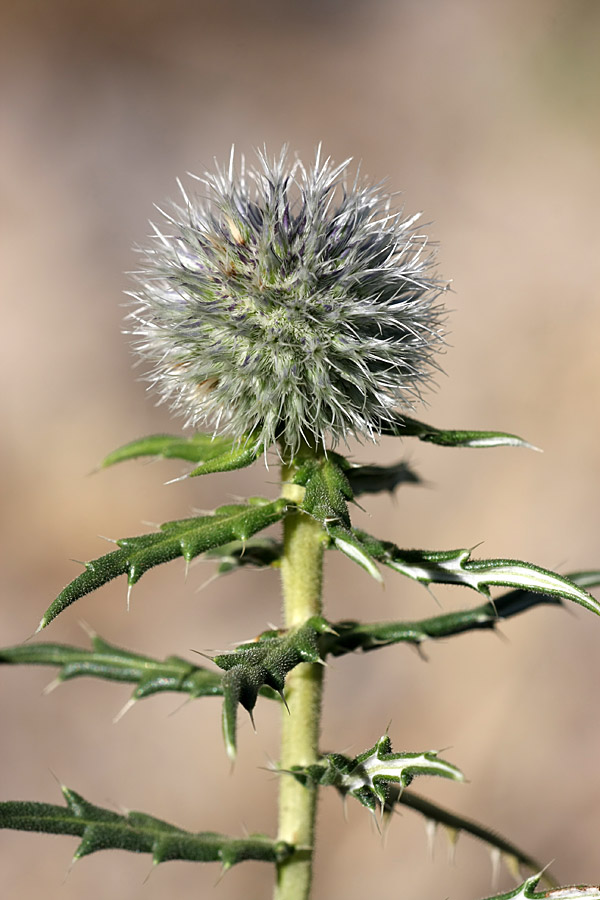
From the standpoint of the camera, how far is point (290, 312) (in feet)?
6.61

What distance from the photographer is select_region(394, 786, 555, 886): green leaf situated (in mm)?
2246

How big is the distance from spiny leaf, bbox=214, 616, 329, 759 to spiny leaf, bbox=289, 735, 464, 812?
24 cm

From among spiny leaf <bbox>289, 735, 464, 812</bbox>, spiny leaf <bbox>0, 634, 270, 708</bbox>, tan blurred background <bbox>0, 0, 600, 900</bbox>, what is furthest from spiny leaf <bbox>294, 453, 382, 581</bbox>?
tan blurred background <bbox>0, 0, 600, 900</bbox>

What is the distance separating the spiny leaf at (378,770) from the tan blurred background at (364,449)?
2.92 metres

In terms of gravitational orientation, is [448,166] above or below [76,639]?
above

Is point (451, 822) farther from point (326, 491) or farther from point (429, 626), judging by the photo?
point (326, 491)

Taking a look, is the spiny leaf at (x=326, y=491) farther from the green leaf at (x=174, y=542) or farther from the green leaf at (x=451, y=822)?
the green leaf at (x=451, y=822)

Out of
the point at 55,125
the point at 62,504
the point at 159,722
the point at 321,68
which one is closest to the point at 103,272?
the point at 55,125

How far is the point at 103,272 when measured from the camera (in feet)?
23.5

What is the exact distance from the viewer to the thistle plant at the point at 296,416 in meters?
1.96

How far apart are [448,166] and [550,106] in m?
1.01

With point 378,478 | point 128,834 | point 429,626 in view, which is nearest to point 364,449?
point 378,478

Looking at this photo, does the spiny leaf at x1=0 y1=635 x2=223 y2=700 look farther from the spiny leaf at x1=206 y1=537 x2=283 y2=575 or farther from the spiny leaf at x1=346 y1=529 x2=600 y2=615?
the spiny leaf at x1=346 y1=529 x2=600 y2=615

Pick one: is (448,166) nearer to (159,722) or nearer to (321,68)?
(321,68)
